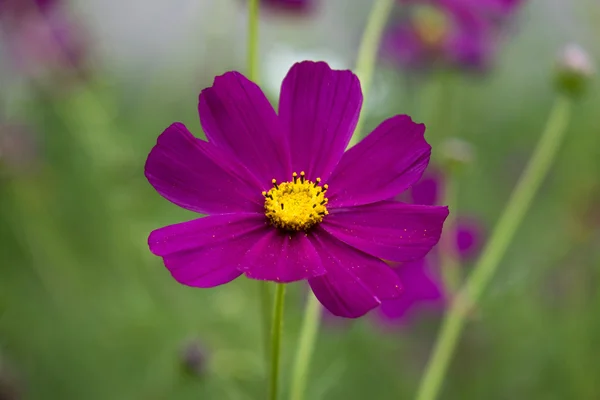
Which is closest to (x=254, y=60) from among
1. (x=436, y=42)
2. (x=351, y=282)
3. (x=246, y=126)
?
(x=246, y=126)

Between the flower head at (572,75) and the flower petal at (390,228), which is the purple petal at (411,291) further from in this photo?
the flower petal at (390,228)

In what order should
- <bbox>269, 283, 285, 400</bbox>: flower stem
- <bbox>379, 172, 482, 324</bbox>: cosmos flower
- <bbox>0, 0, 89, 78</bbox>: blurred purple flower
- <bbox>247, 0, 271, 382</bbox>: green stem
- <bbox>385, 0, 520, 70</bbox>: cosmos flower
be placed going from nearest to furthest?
<bbox>269, 283, 285, 400</bbox>: flower stem < <bbox>247, 0, 271, 382</bbox>: green stem < <bbox>379, 172, 482, 324</bbox>: cosmos flower < <bbox>385, 0, 520, 70</bbox>: cosmos flower < <bbox>0, 0, 89, 78</bbox>: blurred purple flower

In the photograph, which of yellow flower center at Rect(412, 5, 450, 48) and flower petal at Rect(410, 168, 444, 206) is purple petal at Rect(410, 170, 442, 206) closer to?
flower petal at Rect(410, 168, 444, 206)

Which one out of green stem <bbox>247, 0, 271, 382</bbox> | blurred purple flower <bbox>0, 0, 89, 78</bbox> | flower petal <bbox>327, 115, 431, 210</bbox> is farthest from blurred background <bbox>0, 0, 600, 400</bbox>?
flower petal <bbox>327, 115, 431, 210</bbox>

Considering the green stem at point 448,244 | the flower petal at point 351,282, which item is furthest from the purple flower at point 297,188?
the green stem at point 448,244

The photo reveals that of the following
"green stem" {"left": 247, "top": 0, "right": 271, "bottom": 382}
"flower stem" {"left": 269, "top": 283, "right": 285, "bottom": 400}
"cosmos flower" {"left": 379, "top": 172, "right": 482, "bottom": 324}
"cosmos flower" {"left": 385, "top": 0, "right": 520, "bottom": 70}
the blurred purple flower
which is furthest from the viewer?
the blurred purple flower

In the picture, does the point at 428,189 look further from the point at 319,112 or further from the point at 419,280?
the point at 319,112

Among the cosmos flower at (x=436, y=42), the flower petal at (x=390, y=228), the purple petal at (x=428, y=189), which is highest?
the cosmos flower at (x=436, y=42)
